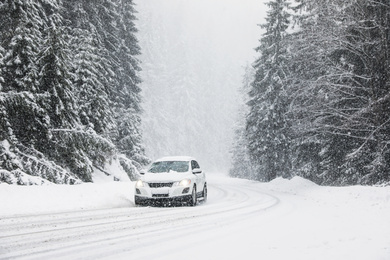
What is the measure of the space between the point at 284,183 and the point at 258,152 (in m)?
7.47

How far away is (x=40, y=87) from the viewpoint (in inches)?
658

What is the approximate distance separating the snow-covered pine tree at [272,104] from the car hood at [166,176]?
2085 cm

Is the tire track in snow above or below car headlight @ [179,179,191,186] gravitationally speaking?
below

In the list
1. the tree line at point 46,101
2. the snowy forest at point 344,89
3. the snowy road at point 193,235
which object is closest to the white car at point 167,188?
the snowy road at point 193,235

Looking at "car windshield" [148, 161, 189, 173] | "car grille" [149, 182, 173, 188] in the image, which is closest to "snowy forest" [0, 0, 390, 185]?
"car windshield" [148, 161, 189, 173]

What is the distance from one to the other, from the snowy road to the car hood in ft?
5.89

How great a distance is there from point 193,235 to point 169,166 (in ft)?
24.4

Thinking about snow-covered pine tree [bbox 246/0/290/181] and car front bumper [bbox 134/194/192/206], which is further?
snow-covered pine tree [bbox 246/0/290/181]

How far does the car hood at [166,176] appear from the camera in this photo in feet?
43.0

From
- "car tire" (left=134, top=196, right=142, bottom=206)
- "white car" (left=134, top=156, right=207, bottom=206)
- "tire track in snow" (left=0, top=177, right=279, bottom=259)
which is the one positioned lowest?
"tire track in snow" (left=0, top=177, right=279, bottom=259)

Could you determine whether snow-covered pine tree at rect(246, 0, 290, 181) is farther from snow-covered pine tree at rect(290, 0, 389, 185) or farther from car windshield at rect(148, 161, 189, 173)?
car windshield at rect(148, 161, 189, 173)

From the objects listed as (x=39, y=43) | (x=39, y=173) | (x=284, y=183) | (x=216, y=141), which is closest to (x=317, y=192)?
(x=284, y=183)

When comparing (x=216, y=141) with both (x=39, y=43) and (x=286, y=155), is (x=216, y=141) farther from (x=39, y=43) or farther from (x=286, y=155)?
(x=39, y=43)

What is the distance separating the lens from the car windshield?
14.4 metres
